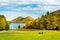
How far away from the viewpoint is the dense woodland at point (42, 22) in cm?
1276

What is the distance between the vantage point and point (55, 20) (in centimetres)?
1394

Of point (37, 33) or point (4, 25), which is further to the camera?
point (37, 33)

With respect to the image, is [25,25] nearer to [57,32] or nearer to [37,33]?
[37,33]

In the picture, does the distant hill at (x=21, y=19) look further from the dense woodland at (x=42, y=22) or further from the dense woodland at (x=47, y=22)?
the dense woodland at (x=47, y=22)

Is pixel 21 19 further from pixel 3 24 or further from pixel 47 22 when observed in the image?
pixel 47 22

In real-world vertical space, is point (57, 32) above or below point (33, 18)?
below

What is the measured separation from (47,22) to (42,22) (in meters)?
0.44

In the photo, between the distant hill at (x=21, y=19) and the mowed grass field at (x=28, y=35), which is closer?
the distant hill at (x=21, y=19)

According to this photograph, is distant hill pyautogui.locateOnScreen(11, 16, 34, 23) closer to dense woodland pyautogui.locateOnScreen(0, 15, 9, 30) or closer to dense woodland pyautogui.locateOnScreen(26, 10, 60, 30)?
dense woodland pyautogui.locateOnScreen(26, 10, 60, 30)

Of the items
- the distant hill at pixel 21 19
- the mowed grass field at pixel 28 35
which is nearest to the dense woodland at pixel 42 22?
the distant hill at pixel 21 19

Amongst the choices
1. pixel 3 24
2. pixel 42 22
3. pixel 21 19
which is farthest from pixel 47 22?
pixel 3 24

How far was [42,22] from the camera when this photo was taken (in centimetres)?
1344

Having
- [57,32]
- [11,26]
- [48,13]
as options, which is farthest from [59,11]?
[11,26]

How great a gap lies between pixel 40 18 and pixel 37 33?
4.04 ft
